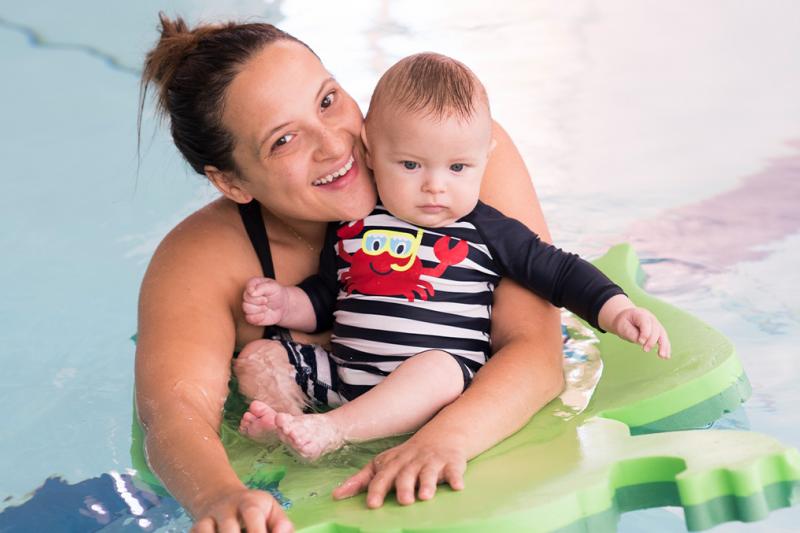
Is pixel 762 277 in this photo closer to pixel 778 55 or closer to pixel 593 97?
pixel 593 97

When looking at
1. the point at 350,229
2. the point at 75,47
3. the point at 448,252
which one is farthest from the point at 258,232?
the point at 75,47

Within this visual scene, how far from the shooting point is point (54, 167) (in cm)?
455

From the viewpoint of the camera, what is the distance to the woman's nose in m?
2.16

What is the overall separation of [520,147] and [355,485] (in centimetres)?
307

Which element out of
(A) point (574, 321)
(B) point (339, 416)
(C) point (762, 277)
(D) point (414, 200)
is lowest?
(C) point (762, 277)

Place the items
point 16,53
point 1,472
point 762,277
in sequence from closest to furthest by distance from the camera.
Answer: point 1,472
point 762,277
point 16,53

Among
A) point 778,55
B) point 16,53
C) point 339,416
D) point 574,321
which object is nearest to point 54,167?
point 16,53

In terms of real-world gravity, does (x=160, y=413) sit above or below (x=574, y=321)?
above

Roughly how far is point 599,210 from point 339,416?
7.82 feet

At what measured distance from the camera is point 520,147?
15.6 ft

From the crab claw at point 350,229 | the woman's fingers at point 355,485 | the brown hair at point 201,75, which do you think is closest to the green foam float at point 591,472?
the woman's fingers at point 355,485

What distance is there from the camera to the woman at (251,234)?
205 centimetres

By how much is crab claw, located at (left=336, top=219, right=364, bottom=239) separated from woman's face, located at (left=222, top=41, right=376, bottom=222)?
0.8 inches

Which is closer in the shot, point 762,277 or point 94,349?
point 94,349
